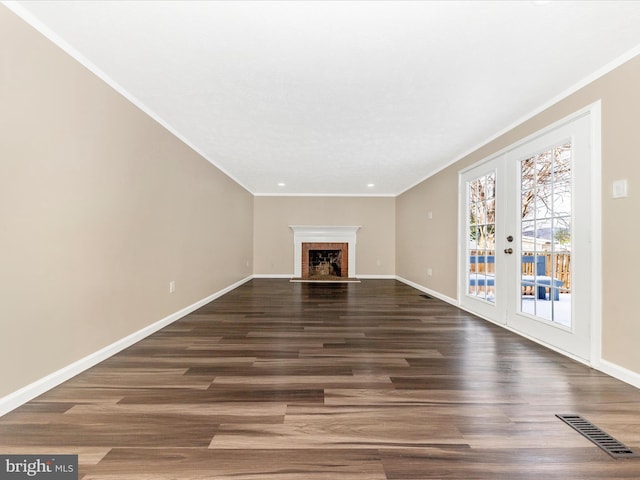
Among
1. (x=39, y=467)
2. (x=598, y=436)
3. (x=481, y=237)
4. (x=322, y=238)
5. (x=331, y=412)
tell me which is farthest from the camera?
(x=322, y=238)

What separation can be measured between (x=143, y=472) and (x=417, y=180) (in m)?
5.83

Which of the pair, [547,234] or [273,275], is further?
[273,275]

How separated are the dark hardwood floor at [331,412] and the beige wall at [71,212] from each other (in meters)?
0.33

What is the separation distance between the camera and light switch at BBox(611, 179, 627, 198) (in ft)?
6.46

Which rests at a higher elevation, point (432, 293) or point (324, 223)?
point (324, 223)

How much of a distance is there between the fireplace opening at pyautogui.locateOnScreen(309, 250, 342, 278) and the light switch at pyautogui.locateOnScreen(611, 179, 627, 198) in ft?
18.9

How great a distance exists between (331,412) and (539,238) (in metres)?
2.52

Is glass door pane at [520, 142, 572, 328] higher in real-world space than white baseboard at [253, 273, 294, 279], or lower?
higher

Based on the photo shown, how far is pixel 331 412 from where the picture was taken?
5.16 feet

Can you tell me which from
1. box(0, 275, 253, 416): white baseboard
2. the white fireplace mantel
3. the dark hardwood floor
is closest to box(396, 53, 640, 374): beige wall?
the dark hardwood floor

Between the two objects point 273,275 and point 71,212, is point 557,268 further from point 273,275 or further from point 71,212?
point 273,275

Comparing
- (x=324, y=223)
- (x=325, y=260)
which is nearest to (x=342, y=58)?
(x=324, y=223)

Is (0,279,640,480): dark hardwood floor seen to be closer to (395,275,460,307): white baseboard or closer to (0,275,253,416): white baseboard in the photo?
(0,275,253,416): white baseboard

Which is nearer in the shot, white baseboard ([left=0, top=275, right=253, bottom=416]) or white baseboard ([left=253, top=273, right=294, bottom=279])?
white baseboard ([left=0, top=275, right=253, bottom=416])
